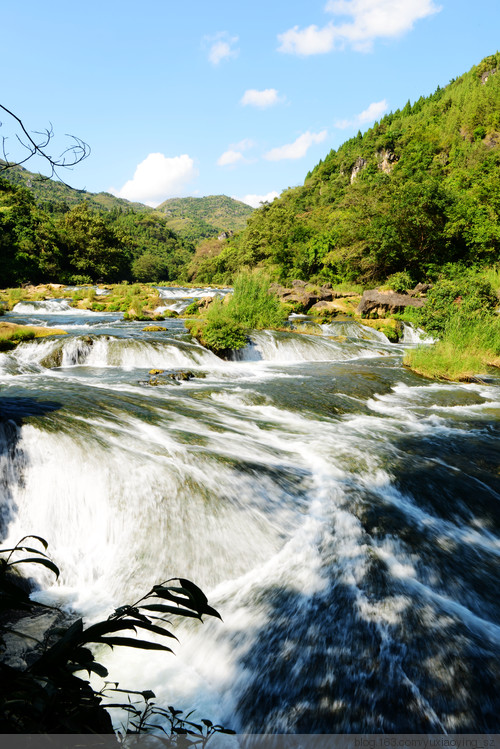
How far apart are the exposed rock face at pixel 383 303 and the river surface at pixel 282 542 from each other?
15256mm

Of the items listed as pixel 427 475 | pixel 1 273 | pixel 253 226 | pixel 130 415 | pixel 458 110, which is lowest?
pixel 427 475

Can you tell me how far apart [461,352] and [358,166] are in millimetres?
80503

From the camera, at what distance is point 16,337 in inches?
470

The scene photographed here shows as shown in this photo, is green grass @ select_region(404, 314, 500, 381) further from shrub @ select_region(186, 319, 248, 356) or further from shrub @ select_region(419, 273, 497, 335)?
shrub @ select_region(186, 319, 248, 356)

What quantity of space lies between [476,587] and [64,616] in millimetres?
3663

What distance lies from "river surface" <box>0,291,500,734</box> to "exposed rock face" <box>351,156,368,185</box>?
8201 centimetres

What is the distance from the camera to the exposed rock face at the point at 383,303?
2203 centimetres

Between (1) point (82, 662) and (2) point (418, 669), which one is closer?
(1) point (82, 662)

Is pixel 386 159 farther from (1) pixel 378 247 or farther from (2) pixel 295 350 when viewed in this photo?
(2) pixel 295 350

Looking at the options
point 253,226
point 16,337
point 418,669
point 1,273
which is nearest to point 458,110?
point 253,226

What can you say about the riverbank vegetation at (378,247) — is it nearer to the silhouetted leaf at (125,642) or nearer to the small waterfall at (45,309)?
the small waterfall at (45,309)

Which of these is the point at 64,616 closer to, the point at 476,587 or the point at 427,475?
the point at 476,587

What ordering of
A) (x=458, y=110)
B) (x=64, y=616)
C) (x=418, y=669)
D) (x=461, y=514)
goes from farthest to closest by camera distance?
(x=458, y=110) < (x=461, y=514) < (x=64, y=616) < (x=418, y=669)

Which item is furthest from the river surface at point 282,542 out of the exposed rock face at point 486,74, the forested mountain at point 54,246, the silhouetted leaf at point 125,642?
the exposed rock face at point 486,74
